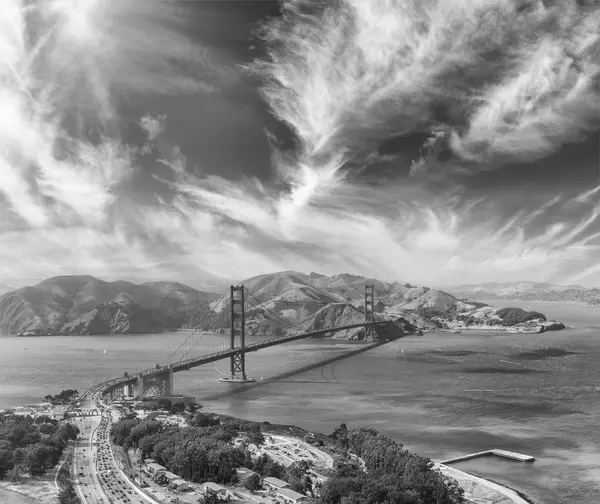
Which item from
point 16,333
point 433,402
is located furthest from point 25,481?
point 16,333

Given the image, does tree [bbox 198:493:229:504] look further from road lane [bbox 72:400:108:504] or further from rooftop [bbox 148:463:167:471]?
rooftop [bbox 148:463:167:471]

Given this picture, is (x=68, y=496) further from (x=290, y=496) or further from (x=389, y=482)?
(x=389, y=482)

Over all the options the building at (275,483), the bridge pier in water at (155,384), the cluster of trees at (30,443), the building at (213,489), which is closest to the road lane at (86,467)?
the cluster of trees at (30,443)

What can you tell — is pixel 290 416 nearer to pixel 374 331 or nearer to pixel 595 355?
pixel 595 355

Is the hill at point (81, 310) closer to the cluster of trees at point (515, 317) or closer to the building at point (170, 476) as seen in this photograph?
the cluster of trees at point (515, 317)

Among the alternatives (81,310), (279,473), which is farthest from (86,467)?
(81,310)

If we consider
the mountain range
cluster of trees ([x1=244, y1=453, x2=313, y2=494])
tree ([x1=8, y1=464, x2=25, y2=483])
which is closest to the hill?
the mountain range

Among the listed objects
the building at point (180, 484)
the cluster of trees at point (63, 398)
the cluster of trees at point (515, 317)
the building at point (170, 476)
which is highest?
the cluster of trees at point (515, 317)
